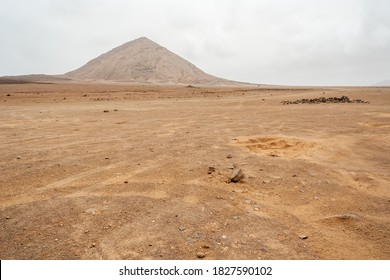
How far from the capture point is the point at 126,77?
147 m

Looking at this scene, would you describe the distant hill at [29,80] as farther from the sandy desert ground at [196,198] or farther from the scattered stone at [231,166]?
the scattered stone at [231,166]

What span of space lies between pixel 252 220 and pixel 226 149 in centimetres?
350

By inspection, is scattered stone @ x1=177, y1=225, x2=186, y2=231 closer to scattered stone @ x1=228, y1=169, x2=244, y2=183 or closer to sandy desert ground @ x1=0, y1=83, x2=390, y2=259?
sandy desert ground @ x1=0, y1=83, x2=390, y2=259

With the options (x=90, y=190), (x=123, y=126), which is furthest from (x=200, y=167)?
(x=123, y=126)

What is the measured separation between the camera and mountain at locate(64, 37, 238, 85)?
482ft

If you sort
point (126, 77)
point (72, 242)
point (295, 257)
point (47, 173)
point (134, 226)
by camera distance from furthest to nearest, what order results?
point (126, 77) < point (47, 173) < point (134, 226) < point (72, 242) < point (295, 257)

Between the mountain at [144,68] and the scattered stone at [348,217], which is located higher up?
the mountain at [144,68]

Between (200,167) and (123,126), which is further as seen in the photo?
(123,126)

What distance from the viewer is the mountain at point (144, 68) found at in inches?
5789

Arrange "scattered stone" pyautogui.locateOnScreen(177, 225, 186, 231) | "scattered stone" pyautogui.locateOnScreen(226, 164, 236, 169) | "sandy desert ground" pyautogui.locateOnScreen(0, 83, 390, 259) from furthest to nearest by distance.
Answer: "scattered stone" pyautogui.locateOnScreen(226, 164, 236, 169) < "scattered stone" pyautogui.locateOnScreen(177, 225, 186, 231) < "sandy desert ground" pyautogui.locateOnScreen(0, 83, 390, 259)

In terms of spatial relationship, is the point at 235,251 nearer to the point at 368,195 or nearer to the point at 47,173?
the point at 368,195

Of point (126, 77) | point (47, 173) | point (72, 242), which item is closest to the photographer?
point (72, 242)


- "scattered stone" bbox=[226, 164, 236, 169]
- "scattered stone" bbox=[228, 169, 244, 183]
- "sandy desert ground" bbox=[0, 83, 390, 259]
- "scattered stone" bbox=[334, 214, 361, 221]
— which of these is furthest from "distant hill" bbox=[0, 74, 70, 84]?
"scattered stone" bbox=[334, 214, 361, 221]

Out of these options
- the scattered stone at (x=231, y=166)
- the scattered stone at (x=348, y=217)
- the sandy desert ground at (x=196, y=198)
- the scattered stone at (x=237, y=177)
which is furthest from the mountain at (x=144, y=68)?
the scattered stone at (x=348, y=217)
